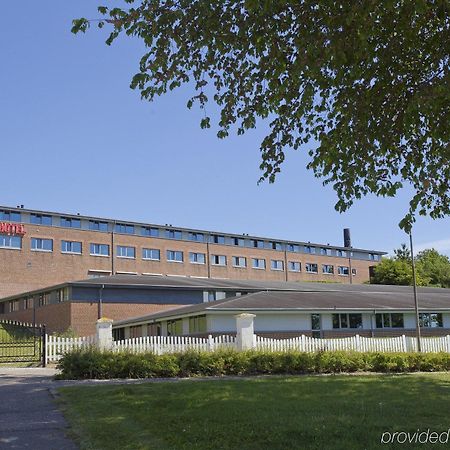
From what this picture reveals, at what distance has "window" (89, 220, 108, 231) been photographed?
63.8 metres

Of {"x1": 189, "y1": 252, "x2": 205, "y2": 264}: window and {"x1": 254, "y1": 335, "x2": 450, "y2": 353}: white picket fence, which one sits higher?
{"x1": 189, "y1": 252, "x2": 205, "y2": 264}: window

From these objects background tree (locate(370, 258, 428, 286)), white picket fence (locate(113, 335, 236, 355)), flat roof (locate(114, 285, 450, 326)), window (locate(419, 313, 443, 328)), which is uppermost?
background tree (locate(370, 258, 428, 286))

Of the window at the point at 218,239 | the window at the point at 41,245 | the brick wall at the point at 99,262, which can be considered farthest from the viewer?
the window at the point at 218,239

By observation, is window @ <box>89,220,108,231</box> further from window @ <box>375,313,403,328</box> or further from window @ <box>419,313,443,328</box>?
window @ <box>419,313,443,328</box>

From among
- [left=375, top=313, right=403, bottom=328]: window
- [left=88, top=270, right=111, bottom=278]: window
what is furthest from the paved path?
[left=88, top=270, right=111, bottom=278]: window

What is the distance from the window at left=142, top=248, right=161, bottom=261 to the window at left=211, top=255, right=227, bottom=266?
26.0 ft

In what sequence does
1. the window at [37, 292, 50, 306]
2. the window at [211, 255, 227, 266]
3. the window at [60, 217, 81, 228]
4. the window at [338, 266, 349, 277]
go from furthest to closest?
the window at [338, 266, 349, 277]
the window at [211, 255, 227, 266]
the window at [60, 217, 81, 228]
the window at [37, 292, 50, 306]

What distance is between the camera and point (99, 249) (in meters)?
63.2

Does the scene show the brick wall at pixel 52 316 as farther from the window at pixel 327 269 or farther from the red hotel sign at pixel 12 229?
the window at pixel 327 269

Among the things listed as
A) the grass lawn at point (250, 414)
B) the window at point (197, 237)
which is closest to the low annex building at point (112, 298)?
the window at point (197, 237)

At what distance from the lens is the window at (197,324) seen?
3147 centimetres

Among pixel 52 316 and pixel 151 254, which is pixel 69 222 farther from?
pixel 52 316

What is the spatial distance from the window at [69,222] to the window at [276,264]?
2762 centimetres

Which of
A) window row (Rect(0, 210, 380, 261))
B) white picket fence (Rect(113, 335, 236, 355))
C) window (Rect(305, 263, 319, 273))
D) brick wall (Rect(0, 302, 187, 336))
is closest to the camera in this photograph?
white picket fence (Rect(113, 335, 236, 355))
